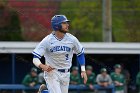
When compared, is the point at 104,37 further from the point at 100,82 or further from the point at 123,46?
the point at 100,82

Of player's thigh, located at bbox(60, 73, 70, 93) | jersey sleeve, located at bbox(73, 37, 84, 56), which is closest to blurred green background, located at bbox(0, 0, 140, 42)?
jersey sleeve, located at bbox(73, 37, 84, 56)

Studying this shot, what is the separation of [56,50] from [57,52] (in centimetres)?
4

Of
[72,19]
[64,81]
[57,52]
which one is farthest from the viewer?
[72,19]

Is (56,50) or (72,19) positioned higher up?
(72,19)

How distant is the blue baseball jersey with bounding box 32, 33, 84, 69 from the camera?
10.0m

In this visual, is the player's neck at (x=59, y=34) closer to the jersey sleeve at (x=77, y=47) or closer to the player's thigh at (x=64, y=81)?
the jersey sleeve at (x=77, y=47)

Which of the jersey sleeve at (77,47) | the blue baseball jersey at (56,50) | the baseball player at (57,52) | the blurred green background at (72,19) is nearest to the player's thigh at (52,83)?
the baseball player at (57,52)

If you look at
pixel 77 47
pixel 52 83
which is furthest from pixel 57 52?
pixel 52 83

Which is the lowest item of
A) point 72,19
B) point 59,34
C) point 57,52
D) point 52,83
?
point 52,83

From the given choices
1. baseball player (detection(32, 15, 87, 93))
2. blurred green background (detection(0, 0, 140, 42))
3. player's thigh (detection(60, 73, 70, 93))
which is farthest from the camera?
blurred green background (detection(0, 0, 140, 42))

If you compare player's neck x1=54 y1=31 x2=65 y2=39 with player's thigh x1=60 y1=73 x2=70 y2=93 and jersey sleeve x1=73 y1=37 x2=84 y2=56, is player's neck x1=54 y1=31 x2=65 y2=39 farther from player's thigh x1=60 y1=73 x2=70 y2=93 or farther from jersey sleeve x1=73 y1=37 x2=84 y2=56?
player's thigh x1=60 y1=73 x2=70 y2=93

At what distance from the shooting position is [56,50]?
10.1 meters

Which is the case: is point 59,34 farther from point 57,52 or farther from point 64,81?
point 64,81

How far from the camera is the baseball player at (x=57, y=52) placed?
10.0m
